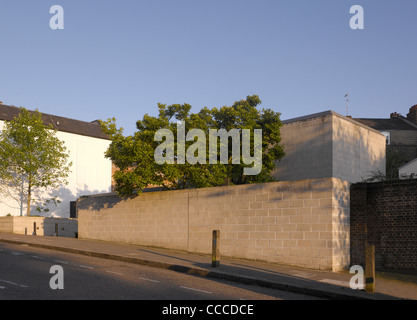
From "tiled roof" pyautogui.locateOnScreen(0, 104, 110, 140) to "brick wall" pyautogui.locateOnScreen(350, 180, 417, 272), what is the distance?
1330 inches

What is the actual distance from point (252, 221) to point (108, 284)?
6814 millimetres

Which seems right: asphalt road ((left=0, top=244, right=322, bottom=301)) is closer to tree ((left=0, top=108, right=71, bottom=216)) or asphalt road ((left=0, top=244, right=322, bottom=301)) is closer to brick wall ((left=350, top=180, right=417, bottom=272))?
brick wall ((left=350, top=180, right=417, bottom=272))

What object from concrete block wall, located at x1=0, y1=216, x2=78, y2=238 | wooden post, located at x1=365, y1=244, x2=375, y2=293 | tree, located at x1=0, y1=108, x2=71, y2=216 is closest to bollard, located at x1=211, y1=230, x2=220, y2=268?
wooden post, located at x1=365, y1=244, x2=375, y2=293

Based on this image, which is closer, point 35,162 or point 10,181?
point 35,162

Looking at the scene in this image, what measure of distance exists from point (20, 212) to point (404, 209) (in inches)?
1344

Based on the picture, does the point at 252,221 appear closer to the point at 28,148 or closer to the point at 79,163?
the point at 28,148

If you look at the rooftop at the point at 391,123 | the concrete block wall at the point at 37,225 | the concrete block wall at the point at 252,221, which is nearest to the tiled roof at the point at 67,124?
the concrete block wall at the point at 37,225

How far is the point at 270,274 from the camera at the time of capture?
12781 millimetres

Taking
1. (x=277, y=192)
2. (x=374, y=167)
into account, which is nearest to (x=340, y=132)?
(x=374, y=167)

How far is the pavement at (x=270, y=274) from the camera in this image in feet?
34.3

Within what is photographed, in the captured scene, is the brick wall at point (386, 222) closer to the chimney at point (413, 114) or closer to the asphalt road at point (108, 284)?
the asphalt road at point (108, 284)

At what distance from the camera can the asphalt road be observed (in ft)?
30.1
